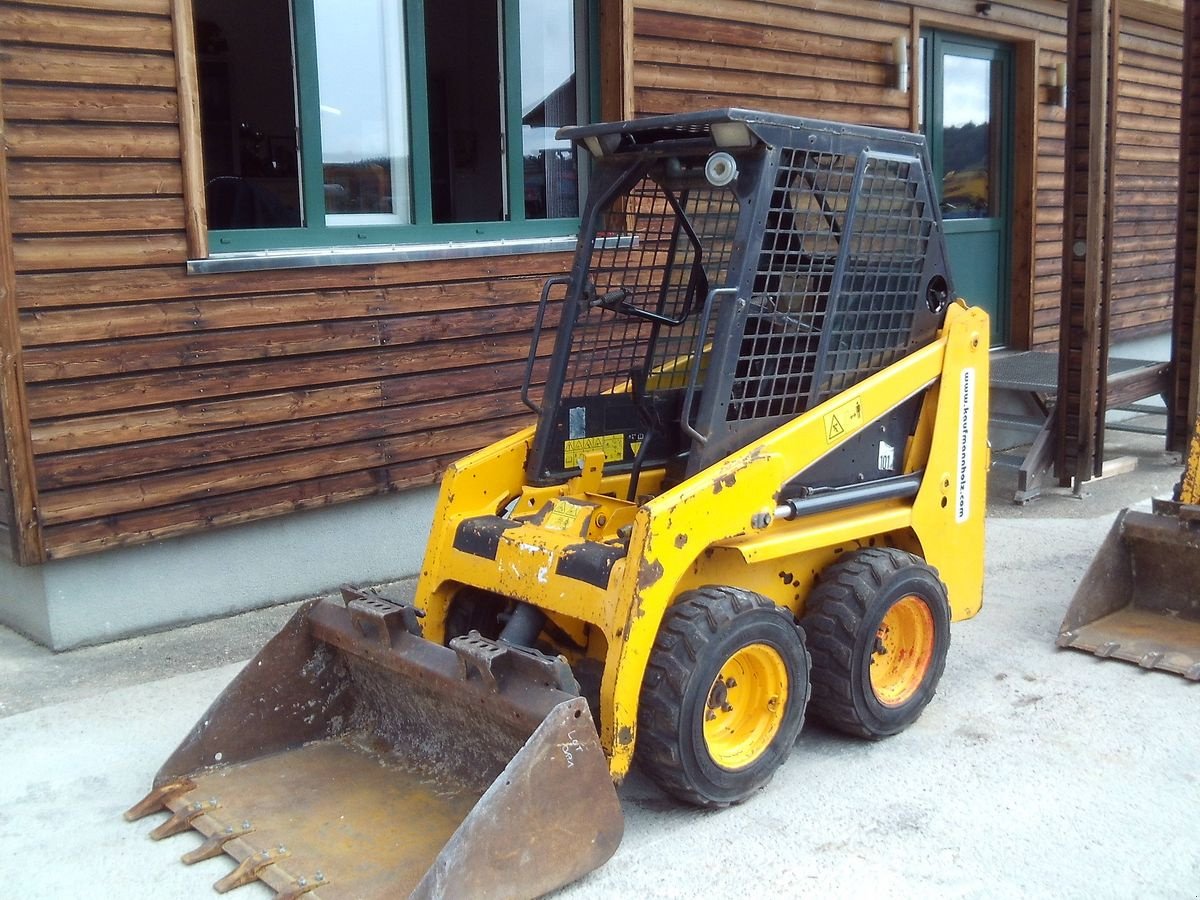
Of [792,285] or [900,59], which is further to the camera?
[900,59]

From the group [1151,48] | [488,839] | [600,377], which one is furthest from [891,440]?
[1151,48]

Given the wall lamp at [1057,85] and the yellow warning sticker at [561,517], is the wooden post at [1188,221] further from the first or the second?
the yellow warning sticker at [561,517]

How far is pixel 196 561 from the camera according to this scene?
5.43 m

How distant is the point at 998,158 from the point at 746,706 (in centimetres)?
775

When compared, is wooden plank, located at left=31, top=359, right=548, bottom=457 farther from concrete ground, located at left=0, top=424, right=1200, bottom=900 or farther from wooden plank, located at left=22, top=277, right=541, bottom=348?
concrete ground, located at left=0, top=424, right=1200, bottom=900

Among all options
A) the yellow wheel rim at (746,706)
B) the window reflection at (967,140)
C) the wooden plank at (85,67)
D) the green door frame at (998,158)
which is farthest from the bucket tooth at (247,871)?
the window reflection at (967,140)

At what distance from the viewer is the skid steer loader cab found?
3316 mm

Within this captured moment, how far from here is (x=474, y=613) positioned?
4.17 m

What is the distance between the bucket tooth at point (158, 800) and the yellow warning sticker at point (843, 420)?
2.25m

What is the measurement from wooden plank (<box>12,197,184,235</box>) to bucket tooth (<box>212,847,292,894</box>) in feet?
9.11

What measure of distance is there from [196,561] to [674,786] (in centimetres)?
283

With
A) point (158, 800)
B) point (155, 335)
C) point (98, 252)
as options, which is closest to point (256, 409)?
point (155, 335)

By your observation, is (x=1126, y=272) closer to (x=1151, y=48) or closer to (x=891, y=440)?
(x=1151, y=48)

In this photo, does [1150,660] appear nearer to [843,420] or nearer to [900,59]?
[843,420]
